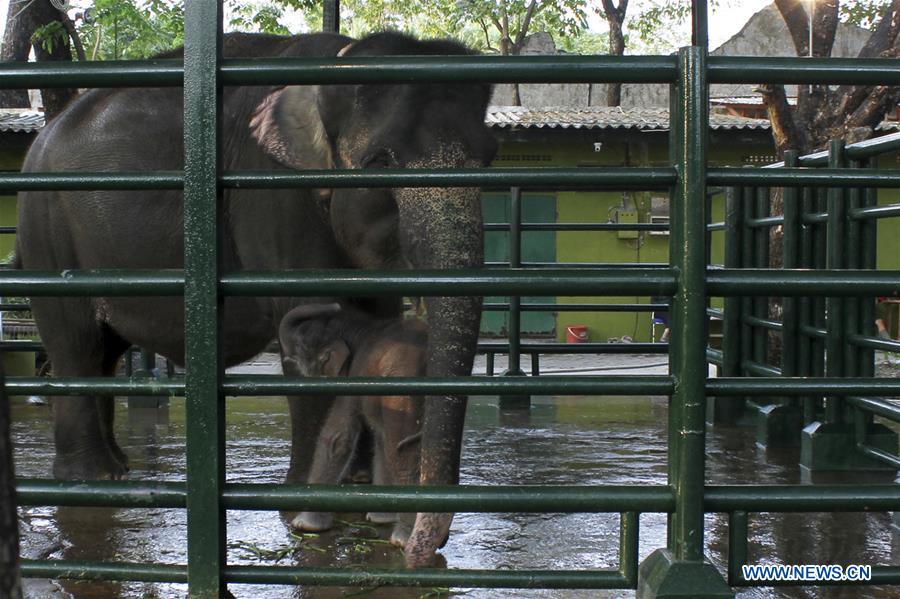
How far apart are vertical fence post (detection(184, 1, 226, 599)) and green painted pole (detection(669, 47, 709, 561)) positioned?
40.0 inches

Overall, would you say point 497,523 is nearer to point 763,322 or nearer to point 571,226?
point 763,322

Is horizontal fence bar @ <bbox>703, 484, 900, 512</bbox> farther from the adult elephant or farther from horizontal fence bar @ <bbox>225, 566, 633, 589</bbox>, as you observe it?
the adult elephant

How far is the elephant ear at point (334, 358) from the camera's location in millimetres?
4051

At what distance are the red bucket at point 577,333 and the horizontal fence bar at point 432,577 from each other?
12.7 m

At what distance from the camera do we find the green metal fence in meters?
2.42

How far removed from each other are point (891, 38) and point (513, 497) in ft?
31.4

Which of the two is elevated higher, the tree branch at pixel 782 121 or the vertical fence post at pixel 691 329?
the tree branch at pixel 782 121

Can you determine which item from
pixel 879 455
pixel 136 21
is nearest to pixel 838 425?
pixel 879 455

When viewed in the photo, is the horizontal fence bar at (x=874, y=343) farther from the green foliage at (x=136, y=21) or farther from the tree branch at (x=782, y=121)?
the green foliage at (x=136, y=21)

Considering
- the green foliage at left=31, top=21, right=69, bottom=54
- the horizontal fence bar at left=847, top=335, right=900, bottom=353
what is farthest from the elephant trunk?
the green foliage at left=31, top=21, right=69, bottom=54

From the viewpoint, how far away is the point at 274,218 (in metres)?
4.35

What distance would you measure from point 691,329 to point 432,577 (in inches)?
31.0

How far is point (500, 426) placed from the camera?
21.6 feet

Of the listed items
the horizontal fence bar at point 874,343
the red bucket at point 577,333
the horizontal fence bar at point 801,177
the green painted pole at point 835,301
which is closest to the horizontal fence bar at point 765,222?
the green painted pole at point 835,301
